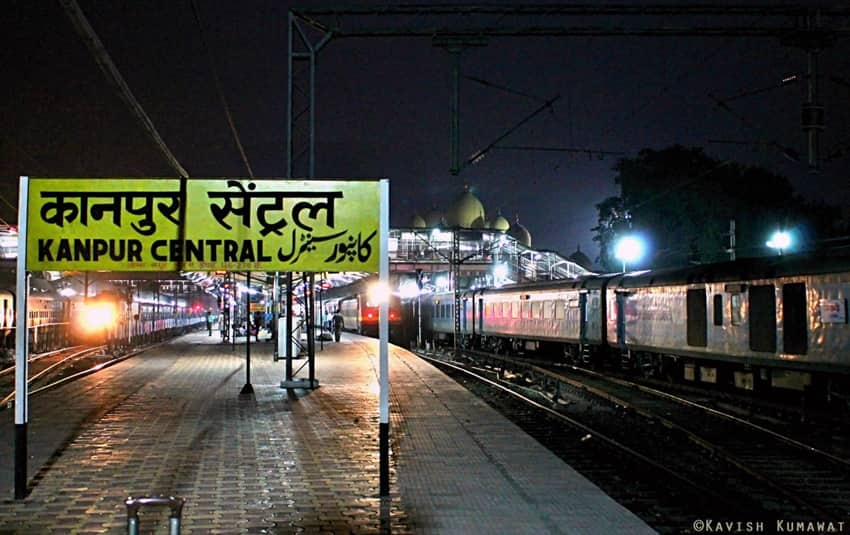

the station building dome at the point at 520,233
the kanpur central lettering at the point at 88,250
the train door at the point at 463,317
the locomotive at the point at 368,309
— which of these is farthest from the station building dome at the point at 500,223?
the kanpur central lettering at the point at 88,250

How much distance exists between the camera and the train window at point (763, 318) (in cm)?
1730

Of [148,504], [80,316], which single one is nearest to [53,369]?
[80,316]

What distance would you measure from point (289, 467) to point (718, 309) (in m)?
11.9

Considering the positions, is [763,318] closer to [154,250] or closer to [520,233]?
[154,250]

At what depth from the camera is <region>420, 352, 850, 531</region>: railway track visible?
9750 millimetres

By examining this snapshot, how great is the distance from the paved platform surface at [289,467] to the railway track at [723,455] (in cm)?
123

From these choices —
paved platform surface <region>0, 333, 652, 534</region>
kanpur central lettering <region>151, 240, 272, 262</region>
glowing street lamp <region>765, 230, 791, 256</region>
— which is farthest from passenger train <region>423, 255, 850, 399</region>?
kanpur central lettering <region>151, 240, 272, 262</region>

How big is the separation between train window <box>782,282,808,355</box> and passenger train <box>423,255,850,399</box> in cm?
2

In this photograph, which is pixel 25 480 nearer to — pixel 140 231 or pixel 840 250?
pixel 140 231

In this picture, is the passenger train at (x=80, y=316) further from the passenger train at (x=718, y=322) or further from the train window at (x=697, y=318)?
the train window at (x=697, y=318)

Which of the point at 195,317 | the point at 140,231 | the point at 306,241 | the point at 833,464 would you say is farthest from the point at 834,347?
the point at 195,317

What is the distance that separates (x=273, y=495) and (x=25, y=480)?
2341 millimetres

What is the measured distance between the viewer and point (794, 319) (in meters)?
16.5

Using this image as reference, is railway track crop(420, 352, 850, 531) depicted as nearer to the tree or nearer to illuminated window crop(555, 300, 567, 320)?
illuminated window crop(555, 300, 567, 320)
